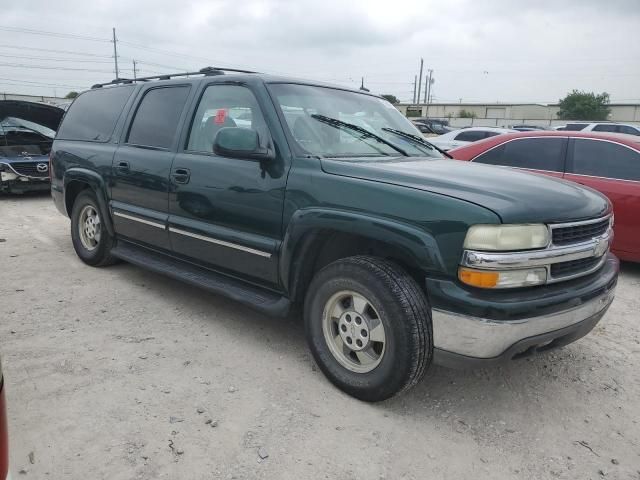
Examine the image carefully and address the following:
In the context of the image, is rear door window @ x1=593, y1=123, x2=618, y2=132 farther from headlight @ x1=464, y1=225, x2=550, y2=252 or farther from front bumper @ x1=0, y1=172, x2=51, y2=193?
headlight @ x1=464, y1=225, x2=550, y2=252

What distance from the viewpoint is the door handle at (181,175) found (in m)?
3.75

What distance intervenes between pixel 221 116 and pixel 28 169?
6704 millimetres

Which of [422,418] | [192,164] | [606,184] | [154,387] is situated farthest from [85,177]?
[606,184]

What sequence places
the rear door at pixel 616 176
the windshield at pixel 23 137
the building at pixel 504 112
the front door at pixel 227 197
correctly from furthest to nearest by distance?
the building at pixel 504 112 < the windshield at pixel 23 137 < the rear door at pixel 616 176 < the front door at pixel 227 197

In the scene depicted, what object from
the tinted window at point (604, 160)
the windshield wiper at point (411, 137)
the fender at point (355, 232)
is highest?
the windshield wiper at point (411, 137)

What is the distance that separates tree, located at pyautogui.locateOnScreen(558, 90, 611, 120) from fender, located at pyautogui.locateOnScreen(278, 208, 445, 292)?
59568 mm

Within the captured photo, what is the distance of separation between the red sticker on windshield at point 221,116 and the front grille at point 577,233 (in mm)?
2311

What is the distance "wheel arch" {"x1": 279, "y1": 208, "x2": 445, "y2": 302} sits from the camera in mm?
2537

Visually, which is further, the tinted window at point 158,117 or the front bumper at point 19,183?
the front bumper at point 19,183

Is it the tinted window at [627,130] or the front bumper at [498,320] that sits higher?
the tinted window at [627,130]

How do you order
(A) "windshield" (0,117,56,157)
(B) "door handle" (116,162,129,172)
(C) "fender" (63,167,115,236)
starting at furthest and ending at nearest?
1. (A) "windshield" (0,117,56,157)
2. (C) "fender" (63,167,115,236)
3. (B) "door handle" (116,162,129,172)

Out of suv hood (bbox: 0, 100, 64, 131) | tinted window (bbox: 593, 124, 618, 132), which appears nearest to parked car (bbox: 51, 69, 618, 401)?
suv hood (bbox: 0, 100, 64, 131)

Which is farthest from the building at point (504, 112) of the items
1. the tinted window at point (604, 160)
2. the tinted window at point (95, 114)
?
the tinted window at point (95, 114)

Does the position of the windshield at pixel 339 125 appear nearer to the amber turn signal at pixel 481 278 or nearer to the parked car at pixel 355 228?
the parked car at pixel 355 228
